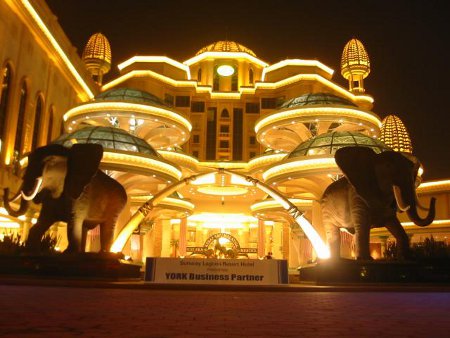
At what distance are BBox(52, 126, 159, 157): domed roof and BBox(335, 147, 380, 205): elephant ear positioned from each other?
1204 centimetres

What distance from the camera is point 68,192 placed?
15578 millimetres

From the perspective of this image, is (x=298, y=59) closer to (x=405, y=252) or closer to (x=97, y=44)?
(x=97, y=44)

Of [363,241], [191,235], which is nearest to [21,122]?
[191,235]

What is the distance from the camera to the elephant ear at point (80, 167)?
51.1 ft

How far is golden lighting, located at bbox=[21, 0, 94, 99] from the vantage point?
32844mm

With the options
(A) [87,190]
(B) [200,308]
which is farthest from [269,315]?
(A) [87,190]

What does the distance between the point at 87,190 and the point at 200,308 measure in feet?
32.1

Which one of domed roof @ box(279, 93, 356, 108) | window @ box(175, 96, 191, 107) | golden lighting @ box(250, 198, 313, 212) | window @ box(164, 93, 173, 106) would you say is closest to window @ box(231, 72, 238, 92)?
window @ box(175, 96, 191, 107)

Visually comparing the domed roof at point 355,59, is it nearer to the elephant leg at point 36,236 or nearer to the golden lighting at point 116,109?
the golden lighting at point 116,109

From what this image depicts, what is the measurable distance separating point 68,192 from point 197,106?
147ft

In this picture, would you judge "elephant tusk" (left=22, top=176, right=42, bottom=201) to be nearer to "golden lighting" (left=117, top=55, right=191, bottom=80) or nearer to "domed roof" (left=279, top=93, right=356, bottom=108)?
"domed roof" (left=279, top=93, right=356, bottom=108)

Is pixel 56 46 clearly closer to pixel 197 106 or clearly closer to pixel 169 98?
pixel 169 98

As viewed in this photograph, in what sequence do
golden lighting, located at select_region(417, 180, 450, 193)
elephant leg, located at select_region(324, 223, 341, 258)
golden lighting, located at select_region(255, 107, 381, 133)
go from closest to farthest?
elephant leg, located at select_region(324, 223, 341, 258) → golden lighting, located at select_region(255, 107, 381, 133) → golden lighting, located at select_region(417, 180, 450, 193)

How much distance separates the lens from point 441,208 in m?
43.2
